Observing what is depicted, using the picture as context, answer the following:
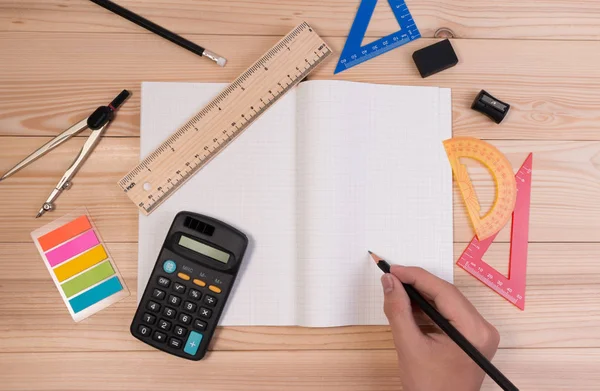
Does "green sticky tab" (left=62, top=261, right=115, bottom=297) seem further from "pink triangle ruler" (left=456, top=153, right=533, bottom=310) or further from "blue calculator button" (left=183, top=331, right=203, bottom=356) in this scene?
"pink triangle ruler" (left=456, top=153, right=533, bottom=310)

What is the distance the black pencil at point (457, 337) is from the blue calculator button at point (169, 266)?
0.84 ft

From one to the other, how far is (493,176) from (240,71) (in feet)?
1.21

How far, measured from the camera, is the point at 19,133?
0.66m

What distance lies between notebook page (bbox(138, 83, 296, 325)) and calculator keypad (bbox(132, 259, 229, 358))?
0.02 metres

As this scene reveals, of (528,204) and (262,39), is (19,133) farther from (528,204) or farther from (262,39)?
(528,204)

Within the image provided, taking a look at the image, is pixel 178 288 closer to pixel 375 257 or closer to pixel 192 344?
pixel 192 344

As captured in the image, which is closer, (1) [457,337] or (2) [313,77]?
(1) [457,337]

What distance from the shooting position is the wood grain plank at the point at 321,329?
64 centimetres

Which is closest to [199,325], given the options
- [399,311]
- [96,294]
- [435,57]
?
[96,294]

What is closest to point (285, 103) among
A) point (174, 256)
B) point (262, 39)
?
point (262, 39)

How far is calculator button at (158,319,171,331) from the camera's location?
2.04ft

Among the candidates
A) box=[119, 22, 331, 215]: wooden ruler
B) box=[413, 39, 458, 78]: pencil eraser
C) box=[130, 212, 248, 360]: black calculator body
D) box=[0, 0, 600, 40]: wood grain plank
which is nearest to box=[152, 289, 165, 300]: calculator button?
box=[130, 212, 248, 360]: black calculator body

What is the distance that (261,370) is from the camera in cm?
65

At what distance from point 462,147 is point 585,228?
20 cm
